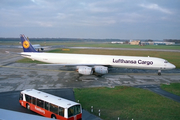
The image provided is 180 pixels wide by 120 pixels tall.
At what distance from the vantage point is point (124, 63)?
30.2 metres

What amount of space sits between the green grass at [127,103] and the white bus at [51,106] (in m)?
3.25

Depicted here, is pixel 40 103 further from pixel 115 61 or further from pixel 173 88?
pixel 115 61

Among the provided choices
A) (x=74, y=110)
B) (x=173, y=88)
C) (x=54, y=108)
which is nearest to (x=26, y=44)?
(x=54, y=108)

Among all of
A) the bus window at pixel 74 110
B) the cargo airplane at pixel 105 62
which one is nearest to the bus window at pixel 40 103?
the bus window at pixel 74 110

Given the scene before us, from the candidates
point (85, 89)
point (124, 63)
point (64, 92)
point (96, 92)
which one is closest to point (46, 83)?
point (64, 92)

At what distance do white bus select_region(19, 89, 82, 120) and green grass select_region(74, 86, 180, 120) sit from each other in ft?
10.7

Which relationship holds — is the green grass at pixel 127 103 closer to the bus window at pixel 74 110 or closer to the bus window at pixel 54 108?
the bus window at pixel 74 110

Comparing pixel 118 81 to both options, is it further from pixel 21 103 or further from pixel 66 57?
pixel 21 103

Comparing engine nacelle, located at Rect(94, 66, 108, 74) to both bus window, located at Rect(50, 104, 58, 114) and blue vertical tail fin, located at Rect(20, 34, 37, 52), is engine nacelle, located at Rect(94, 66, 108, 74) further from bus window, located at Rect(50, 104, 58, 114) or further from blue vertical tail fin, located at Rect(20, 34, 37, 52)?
blue vertical tail fin, located at Rect(20, 34, 37, 52)

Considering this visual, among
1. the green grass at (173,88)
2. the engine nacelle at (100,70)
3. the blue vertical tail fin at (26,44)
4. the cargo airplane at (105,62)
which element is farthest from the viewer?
the blue vertical tail fin at (26,44)

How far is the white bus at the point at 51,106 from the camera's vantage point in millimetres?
11594

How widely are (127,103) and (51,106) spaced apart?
8657 mm

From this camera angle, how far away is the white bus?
456 inches

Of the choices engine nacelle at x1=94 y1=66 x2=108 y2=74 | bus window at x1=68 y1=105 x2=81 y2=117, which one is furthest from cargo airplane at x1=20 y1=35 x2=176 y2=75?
bus window at x1=68 y1=105 x2=81 y2=117
